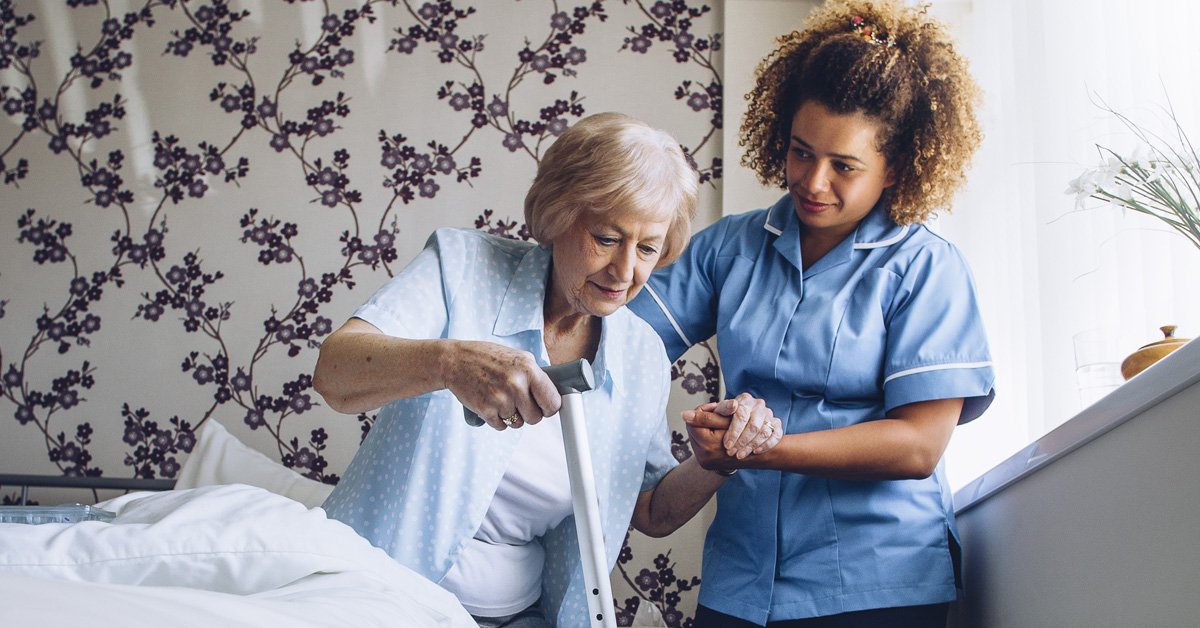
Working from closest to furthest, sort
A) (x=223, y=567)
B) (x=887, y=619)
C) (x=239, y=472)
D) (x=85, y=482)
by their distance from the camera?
(x=223, y=567) → (x=887, y=619) → (x=239, y=472) → (x=85, y=482)

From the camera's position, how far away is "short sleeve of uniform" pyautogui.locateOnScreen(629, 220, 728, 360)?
159 centimetres

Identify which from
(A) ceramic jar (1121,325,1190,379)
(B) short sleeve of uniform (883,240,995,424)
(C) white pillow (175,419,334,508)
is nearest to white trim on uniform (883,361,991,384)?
(B) short sleeve of uniform (883,240,995,424)

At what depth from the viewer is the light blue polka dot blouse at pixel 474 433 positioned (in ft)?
4.19

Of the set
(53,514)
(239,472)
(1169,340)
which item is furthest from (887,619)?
(239,472)

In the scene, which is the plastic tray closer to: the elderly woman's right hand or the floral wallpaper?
the elderly woman's right hand

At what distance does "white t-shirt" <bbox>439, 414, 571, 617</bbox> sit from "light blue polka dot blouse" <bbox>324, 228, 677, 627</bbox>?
5 centimetres

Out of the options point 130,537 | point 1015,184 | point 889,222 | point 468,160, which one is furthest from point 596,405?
point 468,160

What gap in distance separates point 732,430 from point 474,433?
1.24 ft

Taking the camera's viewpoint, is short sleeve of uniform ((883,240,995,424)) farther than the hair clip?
No

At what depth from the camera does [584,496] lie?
1.10 metres

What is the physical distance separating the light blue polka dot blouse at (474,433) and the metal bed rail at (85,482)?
1.31m

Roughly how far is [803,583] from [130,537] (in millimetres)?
946

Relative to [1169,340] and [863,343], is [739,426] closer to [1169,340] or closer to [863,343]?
[863,343]

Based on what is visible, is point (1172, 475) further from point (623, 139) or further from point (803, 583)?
point (623, 139)
